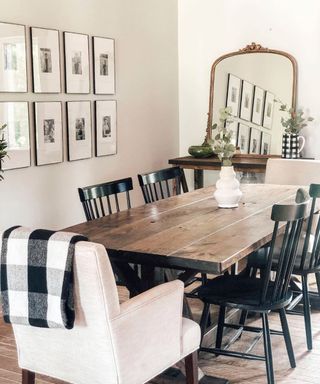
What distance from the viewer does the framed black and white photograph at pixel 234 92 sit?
5859 mm

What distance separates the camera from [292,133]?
213 inches

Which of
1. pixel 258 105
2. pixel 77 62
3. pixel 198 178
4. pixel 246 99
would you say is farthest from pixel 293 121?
pixel 77 62

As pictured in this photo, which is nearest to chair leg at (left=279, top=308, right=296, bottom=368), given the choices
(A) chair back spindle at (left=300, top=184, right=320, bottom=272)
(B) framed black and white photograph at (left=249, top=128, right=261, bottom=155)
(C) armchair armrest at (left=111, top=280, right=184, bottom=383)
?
(A) chair back spindle at (left=300, top=184, right=320, bottom=272)

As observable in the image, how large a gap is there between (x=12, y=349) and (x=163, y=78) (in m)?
3.42

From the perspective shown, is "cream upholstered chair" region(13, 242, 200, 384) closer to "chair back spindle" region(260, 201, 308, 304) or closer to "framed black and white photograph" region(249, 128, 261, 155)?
"chair back spindle" region(260, 201, 308, 304)

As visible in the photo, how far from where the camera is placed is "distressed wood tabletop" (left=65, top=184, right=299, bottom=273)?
2477mm

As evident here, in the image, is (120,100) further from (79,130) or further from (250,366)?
(250,366)

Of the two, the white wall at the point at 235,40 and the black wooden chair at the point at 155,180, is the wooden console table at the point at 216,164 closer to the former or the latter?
the white wall at the point at 235,40

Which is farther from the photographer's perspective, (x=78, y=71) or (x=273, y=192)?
(x=78, y=71)

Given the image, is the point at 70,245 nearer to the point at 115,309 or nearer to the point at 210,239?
the point at 115,309

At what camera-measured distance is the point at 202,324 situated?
Answer: 3180 millimetres

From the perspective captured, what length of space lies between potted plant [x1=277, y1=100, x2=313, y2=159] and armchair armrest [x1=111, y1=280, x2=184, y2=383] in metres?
3.36

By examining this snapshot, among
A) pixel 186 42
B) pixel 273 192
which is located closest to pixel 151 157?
pixel 186 42

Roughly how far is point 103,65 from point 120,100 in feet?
1.32
